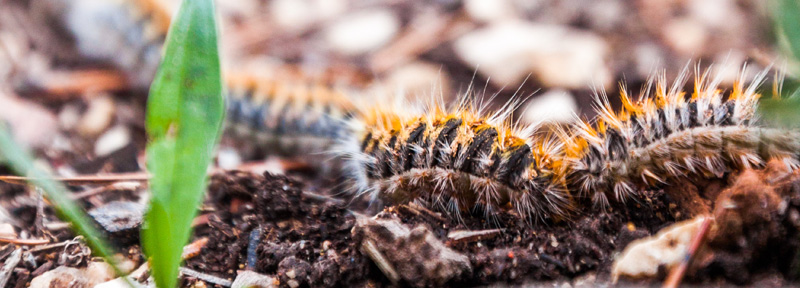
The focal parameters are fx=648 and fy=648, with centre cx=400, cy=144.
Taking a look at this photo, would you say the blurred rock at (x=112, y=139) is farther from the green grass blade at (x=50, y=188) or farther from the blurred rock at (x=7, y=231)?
the green grass blade at (x=50, y=188)

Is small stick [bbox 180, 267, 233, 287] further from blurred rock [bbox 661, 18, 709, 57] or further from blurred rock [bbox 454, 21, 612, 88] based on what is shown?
blurred rock [bbox 661, 18, 709, 57]

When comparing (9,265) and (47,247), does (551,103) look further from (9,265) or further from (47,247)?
(9,265)

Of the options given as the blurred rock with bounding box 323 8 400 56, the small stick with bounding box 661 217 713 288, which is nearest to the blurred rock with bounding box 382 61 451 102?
the blurred rock with bounding box 323 8 400 56

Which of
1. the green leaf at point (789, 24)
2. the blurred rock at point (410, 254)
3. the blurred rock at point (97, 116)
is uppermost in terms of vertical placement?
the green leaf at point (789, 24)

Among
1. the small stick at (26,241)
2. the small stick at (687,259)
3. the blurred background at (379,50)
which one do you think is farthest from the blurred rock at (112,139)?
the small stick at (687,259)

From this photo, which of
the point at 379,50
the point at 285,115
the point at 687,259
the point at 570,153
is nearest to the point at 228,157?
the point at 285,115

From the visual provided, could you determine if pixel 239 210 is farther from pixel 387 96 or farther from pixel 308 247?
pixel 387 96
